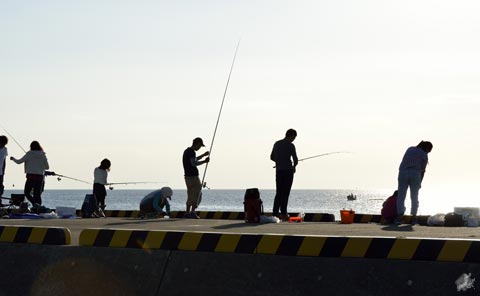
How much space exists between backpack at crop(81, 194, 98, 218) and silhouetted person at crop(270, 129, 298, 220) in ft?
15.2

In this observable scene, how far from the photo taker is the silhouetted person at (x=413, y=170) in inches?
667

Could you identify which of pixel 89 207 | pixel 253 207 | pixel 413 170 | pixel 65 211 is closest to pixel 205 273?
pixel 253 207

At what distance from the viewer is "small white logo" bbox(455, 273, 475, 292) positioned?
7.56m

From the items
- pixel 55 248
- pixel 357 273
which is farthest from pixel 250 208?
pixel 357 273

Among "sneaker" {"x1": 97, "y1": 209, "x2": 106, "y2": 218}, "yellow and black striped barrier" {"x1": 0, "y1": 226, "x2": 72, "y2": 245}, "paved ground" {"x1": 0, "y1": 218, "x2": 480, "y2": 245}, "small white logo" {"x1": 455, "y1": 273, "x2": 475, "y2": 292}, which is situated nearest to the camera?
"small white logo" {"x1": 455, "y1": 273, "x2": 475, "y2": 292}

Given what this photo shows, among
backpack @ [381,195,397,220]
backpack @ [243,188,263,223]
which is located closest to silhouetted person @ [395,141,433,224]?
backpack @ [381,195,397,220]

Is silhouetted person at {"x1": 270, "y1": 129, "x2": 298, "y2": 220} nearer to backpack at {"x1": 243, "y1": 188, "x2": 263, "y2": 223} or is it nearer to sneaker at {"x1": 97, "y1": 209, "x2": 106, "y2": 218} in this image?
backpack at {"x1": 243, "y1": 188, "x2": 263, "y2": 223}

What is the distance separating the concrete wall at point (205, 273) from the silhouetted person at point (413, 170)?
28.8 ft

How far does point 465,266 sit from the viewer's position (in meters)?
7.65

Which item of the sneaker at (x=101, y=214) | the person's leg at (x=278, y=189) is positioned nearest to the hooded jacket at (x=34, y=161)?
the sneaker at (x=101, y=214)

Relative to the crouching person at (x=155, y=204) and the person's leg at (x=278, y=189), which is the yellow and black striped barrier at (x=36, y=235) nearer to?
the person's leg at (x=278, y=189)

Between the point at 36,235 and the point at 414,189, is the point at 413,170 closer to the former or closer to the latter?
the point at 414,189

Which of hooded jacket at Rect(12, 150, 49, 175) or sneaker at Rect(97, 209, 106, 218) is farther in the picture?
sneaker at Rect(97, 209, 106, 218)

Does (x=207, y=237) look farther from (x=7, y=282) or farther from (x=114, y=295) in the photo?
→ (x=7, y=282)
